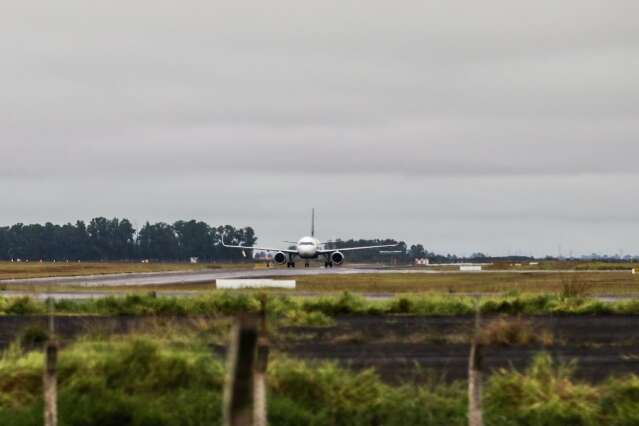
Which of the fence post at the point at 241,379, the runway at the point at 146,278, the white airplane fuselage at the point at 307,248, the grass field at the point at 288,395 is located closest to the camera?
the fence post at the point at 241,379

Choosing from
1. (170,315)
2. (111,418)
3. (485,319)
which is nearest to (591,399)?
(111,418)

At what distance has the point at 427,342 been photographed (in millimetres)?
33375

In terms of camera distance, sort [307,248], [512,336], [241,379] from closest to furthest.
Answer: [241,379]
[512,336]
[307,248]

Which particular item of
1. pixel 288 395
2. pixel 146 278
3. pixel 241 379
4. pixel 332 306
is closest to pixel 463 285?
pixel 332 306

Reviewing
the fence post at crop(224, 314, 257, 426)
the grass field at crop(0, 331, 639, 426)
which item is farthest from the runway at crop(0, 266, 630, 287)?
the fence post at crop(224, 314, 257, 426)

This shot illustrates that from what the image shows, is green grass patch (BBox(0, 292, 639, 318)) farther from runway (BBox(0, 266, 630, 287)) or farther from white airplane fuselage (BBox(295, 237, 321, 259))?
white airplane fuselage (BBox(295, 237, 321, 259))

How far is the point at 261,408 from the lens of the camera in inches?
617

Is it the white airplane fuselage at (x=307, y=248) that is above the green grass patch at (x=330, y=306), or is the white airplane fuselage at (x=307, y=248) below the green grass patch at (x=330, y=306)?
above

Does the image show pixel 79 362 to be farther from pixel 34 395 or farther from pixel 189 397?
pixel 189 397

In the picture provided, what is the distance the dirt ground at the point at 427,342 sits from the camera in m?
27.2

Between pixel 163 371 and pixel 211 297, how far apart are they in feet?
83.9

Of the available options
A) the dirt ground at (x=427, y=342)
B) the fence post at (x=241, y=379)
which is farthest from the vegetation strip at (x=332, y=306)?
the fence post at (x=241, y=379)

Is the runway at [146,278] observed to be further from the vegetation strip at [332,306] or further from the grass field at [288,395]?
the grass field at [288,395]

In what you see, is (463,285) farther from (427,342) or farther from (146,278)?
(427,342)
